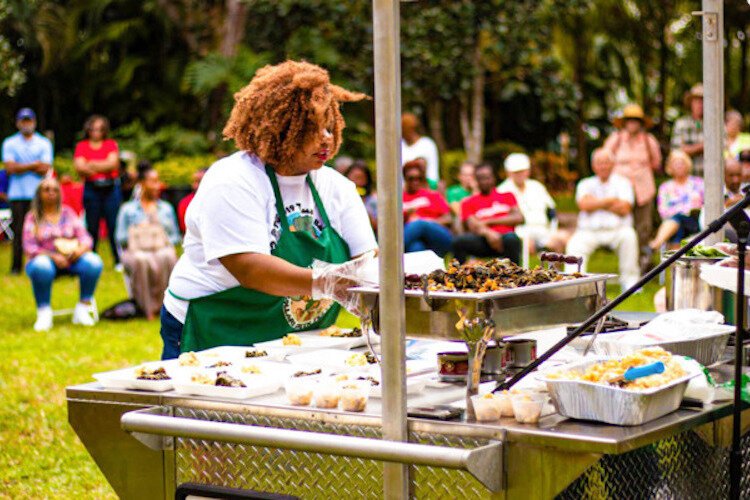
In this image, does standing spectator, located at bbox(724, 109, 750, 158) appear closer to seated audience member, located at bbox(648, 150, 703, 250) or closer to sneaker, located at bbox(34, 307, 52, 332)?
seated audience member, located at bbox(648, 150, 703, 250)

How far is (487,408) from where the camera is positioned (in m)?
2.82

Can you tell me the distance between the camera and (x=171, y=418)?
3.13 metres

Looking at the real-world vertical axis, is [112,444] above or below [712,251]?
below

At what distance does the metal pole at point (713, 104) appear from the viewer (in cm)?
420

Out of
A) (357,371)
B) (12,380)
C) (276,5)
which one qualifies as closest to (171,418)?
(357,371)

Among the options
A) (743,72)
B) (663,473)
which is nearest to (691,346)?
(663,473)

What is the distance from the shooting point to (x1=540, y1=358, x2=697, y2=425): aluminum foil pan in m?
2.73

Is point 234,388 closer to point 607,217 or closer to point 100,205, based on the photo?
point 607,217

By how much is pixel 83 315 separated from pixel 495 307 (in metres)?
7.99

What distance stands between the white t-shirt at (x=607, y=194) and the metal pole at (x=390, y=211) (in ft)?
29.0

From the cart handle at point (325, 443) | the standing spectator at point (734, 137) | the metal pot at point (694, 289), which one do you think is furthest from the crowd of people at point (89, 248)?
the cart handle at point (325, 443)

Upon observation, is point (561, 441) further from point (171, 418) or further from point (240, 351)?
point (240, 351)

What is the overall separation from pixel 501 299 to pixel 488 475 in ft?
1.60

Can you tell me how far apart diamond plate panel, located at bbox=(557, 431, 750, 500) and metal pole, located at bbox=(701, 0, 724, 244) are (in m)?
1.06
